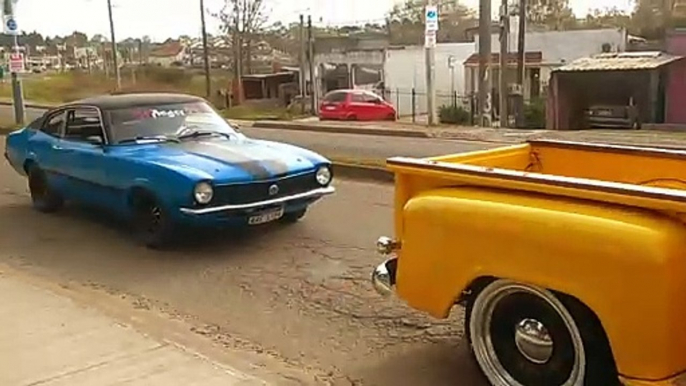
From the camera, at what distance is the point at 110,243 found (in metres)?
8.27

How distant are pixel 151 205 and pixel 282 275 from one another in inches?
68.2

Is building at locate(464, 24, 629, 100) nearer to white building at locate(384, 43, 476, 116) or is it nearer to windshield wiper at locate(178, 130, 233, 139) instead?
white building at locate(384, 43, 476, 116)

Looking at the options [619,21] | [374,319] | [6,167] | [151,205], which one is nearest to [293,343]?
[374,319]

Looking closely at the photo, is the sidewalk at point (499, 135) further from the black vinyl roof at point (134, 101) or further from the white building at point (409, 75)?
the white building at point (409, 75)

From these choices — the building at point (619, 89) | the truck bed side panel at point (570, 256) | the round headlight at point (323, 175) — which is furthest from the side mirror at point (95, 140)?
the building at point (619, 89)

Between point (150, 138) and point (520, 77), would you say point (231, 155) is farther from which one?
point (520, 77)

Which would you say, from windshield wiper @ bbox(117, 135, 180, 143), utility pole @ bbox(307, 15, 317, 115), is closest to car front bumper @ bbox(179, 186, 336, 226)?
windshield wiper @ bbox(117, 135, 180, 143)

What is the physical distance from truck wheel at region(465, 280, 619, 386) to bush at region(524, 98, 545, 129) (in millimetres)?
27079

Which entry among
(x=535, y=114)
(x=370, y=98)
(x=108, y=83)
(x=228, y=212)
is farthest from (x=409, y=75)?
(x=228, y=212)

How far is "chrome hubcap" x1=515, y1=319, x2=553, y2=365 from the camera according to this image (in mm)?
4070

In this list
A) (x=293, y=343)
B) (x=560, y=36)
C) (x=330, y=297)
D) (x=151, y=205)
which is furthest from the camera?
(x=560, y=36)

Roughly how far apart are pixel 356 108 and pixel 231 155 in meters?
24.1

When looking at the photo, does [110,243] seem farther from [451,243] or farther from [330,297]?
[451,243]

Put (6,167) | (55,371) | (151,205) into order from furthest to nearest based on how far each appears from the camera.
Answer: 1. (6,167)
2. (151,205)
3. (55,371)
